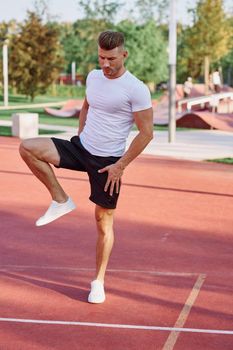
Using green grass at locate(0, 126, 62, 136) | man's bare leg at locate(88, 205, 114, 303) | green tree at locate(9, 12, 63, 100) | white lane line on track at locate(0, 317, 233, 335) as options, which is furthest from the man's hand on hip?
green tree at locate(9, 12, 63, 100)

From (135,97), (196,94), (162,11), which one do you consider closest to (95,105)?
(135,97)

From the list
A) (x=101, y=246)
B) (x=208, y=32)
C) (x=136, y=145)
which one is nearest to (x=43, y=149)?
(x=136, y=145)

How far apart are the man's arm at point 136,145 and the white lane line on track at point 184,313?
→ 1069 mm

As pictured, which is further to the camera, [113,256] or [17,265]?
[113,256]

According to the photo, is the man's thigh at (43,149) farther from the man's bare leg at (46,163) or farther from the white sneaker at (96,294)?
the white sneaker at (96,294)

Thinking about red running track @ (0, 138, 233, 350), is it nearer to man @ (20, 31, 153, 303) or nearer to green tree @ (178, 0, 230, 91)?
man @ (20, 31, 153, 303)

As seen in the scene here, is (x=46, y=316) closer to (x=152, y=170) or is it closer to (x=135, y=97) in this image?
(x=135, y=97)

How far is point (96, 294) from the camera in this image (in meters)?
5.60

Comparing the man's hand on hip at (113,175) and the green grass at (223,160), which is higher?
the man's hand on hip at (113,175)

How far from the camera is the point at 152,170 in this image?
14.5 meters

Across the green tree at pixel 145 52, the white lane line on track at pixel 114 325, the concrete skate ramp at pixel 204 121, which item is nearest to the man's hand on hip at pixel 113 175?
the white lane line on track at pixel 114 325

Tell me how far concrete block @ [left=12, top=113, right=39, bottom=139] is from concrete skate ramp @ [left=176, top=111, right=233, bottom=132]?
21.8ft

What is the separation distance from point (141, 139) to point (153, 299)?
1.39 meters

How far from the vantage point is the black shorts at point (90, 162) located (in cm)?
542
